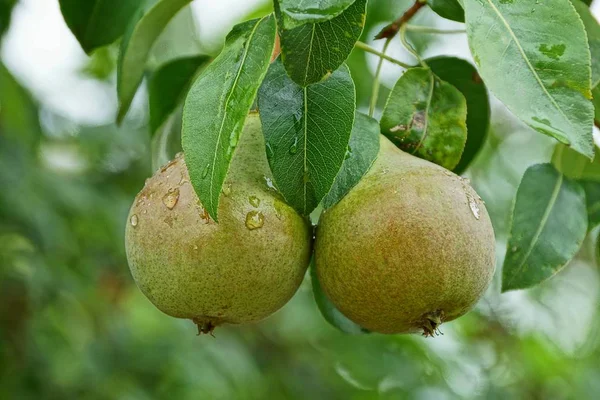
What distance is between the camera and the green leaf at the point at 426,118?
1.41m

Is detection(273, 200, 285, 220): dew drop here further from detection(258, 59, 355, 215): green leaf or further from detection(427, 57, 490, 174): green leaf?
detection(427, 57, 490, 174): green leaf

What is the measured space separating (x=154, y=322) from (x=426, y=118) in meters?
2.50

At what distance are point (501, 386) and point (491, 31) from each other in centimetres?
279

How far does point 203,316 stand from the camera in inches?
50.2

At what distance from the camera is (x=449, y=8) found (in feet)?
4.30

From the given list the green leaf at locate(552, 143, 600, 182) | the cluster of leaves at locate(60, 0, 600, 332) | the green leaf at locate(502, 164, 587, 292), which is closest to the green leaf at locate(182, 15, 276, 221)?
the cluster of leaves at locate(60, 0, 600, 332)

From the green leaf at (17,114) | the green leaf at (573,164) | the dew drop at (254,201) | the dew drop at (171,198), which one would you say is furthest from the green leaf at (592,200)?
the green leaf at (17,114)

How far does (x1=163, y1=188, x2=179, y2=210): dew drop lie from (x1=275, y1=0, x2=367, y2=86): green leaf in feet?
0.87

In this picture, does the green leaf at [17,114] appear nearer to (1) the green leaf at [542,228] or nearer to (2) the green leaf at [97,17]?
(2) the green leaf at [97,17]

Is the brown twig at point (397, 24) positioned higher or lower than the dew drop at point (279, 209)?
higher

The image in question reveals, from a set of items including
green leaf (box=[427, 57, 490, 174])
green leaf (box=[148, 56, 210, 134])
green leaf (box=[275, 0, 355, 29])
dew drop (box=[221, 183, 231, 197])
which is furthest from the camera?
green leaf (box=[148, 56, 210, 134])

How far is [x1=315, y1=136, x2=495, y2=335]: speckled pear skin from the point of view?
1.19 metres

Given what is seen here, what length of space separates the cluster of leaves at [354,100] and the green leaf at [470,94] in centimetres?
18

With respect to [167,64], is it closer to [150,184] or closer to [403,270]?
[150,184]
